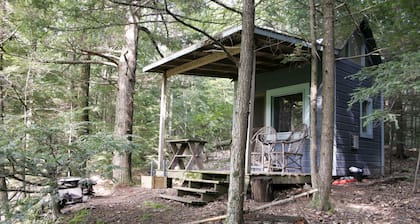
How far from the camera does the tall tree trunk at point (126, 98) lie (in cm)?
823

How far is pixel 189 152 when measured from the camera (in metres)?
7.51

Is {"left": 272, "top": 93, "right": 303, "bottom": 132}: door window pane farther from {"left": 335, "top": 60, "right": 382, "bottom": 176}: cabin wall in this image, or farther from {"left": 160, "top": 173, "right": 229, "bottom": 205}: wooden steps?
{"left": 160, "top": 173, "right": 229, "bottom": 205}: wooden steps

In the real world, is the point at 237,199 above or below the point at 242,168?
below

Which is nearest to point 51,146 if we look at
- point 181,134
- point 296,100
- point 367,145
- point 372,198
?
point 372,198

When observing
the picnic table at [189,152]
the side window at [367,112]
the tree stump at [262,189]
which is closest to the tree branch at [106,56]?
the picnic table at [189,152]

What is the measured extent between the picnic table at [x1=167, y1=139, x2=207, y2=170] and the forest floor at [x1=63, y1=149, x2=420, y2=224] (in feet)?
2.46

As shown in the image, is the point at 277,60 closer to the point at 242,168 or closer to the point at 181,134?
the point at 242,168

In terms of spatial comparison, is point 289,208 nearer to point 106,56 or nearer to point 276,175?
point 276,175

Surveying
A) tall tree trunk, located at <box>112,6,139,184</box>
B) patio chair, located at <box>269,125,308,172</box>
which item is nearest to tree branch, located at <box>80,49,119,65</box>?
tall tree trunk, located at <box>112,6,139,184</box>

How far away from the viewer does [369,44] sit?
350 inches

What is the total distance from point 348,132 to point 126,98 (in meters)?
5.26

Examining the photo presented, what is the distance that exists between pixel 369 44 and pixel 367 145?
2.61 m

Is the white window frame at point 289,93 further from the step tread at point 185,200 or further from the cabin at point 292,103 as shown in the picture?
the step tread at point 185,200

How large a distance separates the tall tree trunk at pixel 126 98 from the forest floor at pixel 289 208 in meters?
1.14
